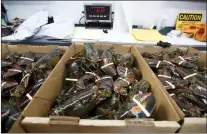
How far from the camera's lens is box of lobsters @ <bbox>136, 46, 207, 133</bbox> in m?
0.64

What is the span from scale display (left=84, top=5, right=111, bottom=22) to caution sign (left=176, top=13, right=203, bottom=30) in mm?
811

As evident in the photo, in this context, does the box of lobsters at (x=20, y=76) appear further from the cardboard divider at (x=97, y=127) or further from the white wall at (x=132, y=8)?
the white wall at (x=132, y=8)

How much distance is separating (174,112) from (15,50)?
3.87 ft

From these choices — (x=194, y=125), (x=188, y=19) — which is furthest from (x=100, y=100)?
(x=188, y=19)

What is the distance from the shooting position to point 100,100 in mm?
786

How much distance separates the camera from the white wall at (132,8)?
1884mm

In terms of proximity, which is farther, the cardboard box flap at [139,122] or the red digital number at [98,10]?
the red digital number at [98,10]

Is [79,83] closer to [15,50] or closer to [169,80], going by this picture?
[169,80]

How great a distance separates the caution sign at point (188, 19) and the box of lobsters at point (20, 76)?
54.5 inches

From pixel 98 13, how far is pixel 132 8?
42 cm

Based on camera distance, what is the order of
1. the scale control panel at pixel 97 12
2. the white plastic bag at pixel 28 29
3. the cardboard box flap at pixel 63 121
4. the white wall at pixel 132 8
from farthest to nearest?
1. the white wall at pixel 132 8
2. the scale control panel at pixel 97 12
3. the white plastic bag at pixel 28 29
4. the cardboard box flap at pixel 63 121

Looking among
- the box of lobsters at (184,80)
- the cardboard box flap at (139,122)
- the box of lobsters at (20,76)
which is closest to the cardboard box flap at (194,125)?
the box of lobsters at (184,80)

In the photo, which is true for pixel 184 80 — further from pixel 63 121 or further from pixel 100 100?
pixel 63 121

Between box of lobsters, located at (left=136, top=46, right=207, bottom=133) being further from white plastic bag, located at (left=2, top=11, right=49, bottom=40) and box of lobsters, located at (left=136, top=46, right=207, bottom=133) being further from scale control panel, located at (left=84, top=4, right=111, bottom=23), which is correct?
white plastic bag, located at (left=2, top=11, right=49, bottom=40)
